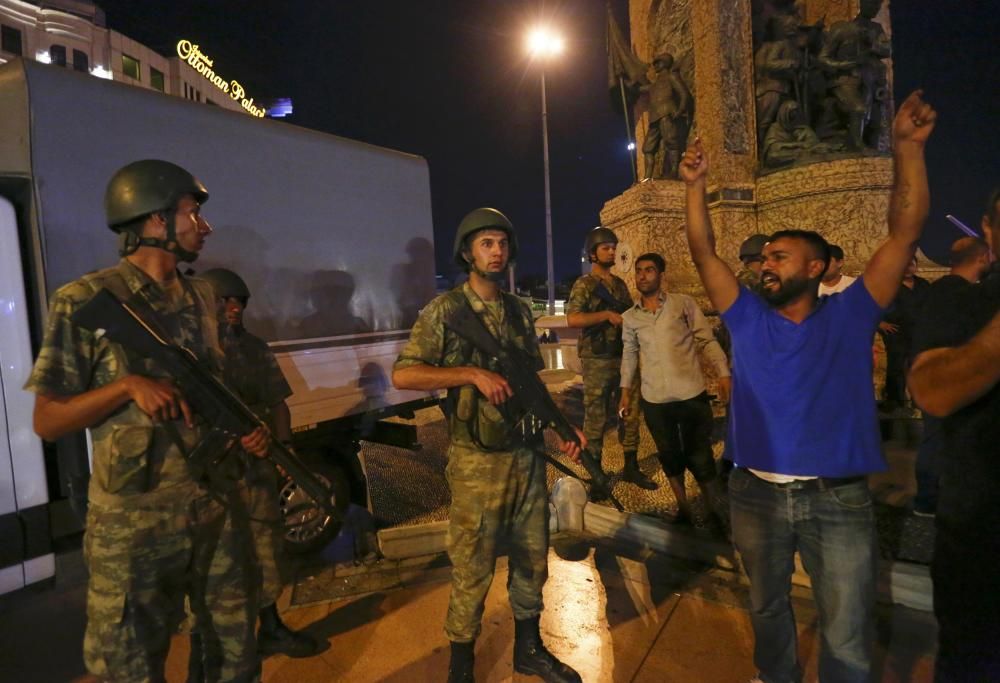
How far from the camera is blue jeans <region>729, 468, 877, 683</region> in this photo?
1.93 metres

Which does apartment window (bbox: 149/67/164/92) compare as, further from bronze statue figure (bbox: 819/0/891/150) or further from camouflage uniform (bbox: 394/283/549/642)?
camouflage uniform (bbox: 394/283/549/642)

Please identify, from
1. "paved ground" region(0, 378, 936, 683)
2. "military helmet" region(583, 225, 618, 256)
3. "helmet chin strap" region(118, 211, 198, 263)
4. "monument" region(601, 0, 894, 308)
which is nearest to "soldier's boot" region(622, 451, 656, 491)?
"paved ground" region(0, 378, 936, 683)

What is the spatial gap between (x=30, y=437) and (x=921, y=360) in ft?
Answer: 12.8

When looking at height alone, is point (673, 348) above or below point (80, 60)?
below

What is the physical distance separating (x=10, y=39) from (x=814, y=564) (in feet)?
166

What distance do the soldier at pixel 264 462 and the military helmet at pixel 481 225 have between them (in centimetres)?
118

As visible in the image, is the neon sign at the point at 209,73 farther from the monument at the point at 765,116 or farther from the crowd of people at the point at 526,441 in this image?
the crowd of people at the point at 526,441

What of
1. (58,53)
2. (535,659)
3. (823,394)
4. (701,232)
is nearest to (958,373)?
(823,394)

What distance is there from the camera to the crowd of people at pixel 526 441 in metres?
1.63

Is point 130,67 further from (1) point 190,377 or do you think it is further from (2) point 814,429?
(2) point 814,429

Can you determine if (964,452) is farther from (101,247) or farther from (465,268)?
(101,247)

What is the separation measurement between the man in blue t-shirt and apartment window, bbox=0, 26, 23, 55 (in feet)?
160

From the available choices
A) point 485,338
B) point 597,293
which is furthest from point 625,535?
point 485,338

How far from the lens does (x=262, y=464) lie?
114 inches
